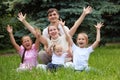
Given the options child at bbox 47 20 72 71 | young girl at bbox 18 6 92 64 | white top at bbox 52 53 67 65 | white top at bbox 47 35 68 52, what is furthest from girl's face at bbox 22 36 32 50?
white top at bbox 52 53 67 65

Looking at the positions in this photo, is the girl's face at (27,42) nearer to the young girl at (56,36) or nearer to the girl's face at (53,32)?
the young girl at (56,36)

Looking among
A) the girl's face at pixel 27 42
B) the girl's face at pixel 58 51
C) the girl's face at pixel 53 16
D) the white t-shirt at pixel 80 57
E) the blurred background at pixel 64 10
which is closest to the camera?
the white t-shirt at pixel 80 57

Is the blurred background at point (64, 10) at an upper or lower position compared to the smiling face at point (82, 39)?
lower

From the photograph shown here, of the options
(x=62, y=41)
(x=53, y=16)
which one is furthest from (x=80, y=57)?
(x=53, y=16)

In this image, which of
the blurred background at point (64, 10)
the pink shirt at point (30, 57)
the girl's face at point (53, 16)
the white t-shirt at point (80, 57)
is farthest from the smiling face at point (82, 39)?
the blurred background at point (64, 10)

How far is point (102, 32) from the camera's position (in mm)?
18359

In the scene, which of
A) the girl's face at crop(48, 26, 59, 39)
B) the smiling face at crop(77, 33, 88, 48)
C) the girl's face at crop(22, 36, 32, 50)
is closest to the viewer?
the smiling face at crop(77, 33, 88, 48)

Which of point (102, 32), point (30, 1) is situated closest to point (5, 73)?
point (30, 1)

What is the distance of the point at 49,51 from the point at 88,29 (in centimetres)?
643

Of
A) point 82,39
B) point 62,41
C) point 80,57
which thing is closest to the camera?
point 82,39

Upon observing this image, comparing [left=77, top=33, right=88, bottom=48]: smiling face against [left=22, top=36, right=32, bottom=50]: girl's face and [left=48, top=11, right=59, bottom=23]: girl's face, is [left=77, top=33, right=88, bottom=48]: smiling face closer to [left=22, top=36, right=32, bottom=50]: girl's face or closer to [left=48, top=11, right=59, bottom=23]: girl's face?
[left=48, top=11, right=59, bottom=23]: girl's face

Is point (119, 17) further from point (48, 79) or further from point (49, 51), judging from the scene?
point (48, 79)

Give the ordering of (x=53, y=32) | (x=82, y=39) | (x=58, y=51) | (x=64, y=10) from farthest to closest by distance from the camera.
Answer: (x=64, y=10) < (x=53, y=32) < (x=58, y=51) < (x=82, y=39)

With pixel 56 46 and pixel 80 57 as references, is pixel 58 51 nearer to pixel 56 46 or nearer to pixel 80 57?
pixel 56 46
